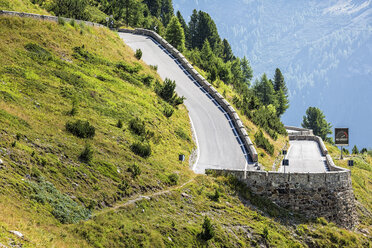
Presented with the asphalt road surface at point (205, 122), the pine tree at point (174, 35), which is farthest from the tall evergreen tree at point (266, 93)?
the asphalt road surface at point (205, 122)

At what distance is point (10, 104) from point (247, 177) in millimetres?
15267

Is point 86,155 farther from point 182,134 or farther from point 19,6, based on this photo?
point 19,6

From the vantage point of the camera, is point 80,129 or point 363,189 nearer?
point 80,129

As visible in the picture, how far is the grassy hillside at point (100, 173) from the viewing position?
56.1 ft

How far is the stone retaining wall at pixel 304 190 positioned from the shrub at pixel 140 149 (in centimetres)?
513

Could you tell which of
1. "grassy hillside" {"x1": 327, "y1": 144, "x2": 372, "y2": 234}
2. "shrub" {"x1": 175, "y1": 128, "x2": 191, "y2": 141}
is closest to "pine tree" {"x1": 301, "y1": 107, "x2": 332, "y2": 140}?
"grassy hillside" {"x1": 327, "y1": 144, "x2": 372, "y2": 234}

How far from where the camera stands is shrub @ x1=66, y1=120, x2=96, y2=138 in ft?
79.7

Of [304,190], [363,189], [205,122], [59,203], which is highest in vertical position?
[205,122]

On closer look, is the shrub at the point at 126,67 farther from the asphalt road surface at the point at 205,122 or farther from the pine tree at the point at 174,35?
the pine tree at the point at 174,35

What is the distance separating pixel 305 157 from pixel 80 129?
108 feet

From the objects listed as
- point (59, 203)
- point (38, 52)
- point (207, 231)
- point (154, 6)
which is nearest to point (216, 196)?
point (207, 231)

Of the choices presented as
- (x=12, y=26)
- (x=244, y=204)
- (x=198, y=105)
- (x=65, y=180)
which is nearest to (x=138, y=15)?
(x=198, y=105)

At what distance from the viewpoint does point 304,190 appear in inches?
1198

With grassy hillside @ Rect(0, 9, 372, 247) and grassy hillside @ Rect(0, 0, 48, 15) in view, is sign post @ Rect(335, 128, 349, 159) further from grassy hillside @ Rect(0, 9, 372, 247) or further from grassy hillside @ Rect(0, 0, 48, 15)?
grassy hillside @ Rect(0, 0, 48, 15)
